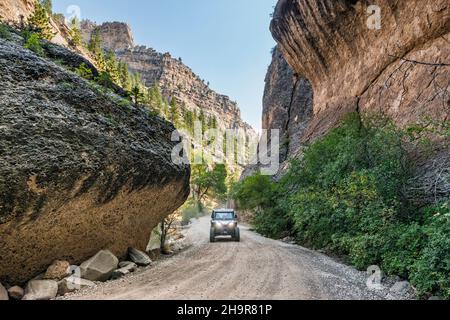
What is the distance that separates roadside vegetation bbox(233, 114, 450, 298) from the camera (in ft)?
20.9

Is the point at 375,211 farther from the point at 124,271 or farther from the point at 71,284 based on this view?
the point at 71,284

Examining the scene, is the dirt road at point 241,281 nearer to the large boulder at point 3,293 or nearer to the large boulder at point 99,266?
the large boulder at point 99,266

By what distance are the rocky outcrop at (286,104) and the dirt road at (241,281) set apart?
73.3 feet

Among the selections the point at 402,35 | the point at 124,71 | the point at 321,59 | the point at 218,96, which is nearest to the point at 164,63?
the point at 218,96

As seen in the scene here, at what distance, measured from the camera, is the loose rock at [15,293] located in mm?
5949

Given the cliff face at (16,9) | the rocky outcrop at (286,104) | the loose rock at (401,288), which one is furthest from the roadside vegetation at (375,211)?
the cliff face at (16,9)

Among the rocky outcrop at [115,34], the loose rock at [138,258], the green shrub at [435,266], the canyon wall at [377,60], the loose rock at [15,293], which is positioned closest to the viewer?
→ the green shrub at [435,266]

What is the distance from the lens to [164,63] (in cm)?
12538

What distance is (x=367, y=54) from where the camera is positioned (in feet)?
62.5

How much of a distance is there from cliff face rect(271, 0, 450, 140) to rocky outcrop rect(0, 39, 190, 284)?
30.9 feet

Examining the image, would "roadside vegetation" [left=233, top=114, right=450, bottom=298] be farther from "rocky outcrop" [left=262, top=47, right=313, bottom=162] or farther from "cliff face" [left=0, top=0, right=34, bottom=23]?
"cliff face" [left=0, top=0, right=34, bottom=23]

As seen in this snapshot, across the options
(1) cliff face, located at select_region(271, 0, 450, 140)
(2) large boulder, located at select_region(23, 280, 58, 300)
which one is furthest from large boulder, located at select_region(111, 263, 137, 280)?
(1) cliff face, located at select_region(271, 0, 450, 140)

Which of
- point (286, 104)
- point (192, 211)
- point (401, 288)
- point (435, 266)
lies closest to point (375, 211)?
point (401, 288)
